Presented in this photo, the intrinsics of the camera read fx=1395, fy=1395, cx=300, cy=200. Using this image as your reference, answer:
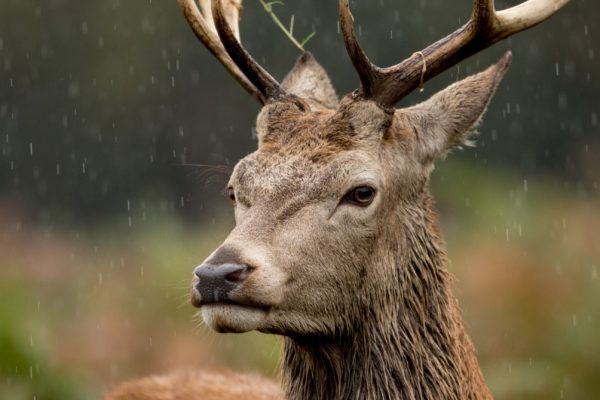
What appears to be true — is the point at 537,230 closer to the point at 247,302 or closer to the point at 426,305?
the point at 426,305

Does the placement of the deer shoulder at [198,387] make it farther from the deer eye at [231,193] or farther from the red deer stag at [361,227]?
the deer eye at [231,193]

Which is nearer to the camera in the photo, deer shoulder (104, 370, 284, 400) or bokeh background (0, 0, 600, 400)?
deer shoulder (104, 370, 284, 400)

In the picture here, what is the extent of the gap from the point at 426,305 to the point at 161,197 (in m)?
15.2

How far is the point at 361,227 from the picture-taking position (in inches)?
214

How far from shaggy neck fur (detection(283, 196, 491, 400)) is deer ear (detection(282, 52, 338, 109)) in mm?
1038

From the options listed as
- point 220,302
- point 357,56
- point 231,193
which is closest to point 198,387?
point 231,193

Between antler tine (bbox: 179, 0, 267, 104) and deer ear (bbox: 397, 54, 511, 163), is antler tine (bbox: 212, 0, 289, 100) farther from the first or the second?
deer ear (bbox: 397, 54, 511, 163)

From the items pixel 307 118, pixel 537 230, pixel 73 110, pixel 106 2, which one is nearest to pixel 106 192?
pixel 73 110

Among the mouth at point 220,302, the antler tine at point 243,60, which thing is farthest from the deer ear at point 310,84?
the mouth at point 220,302

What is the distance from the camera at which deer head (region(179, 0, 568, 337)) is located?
514cm

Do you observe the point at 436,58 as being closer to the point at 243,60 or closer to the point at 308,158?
the point at 308,158

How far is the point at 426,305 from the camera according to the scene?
18.6 feet

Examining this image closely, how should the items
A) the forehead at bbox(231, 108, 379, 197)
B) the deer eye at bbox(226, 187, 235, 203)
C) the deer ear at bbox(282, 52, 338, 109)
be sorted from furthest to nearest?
1. the deer ear at bbox(282, 52, 338, 109)
2. the deer eye at bbox(226, 187, 235, 203)
3. the forehead at bbox(231, 108, 379, 197)

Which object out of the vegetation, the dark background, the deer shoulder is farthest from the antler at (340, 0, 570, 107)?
the dark background
